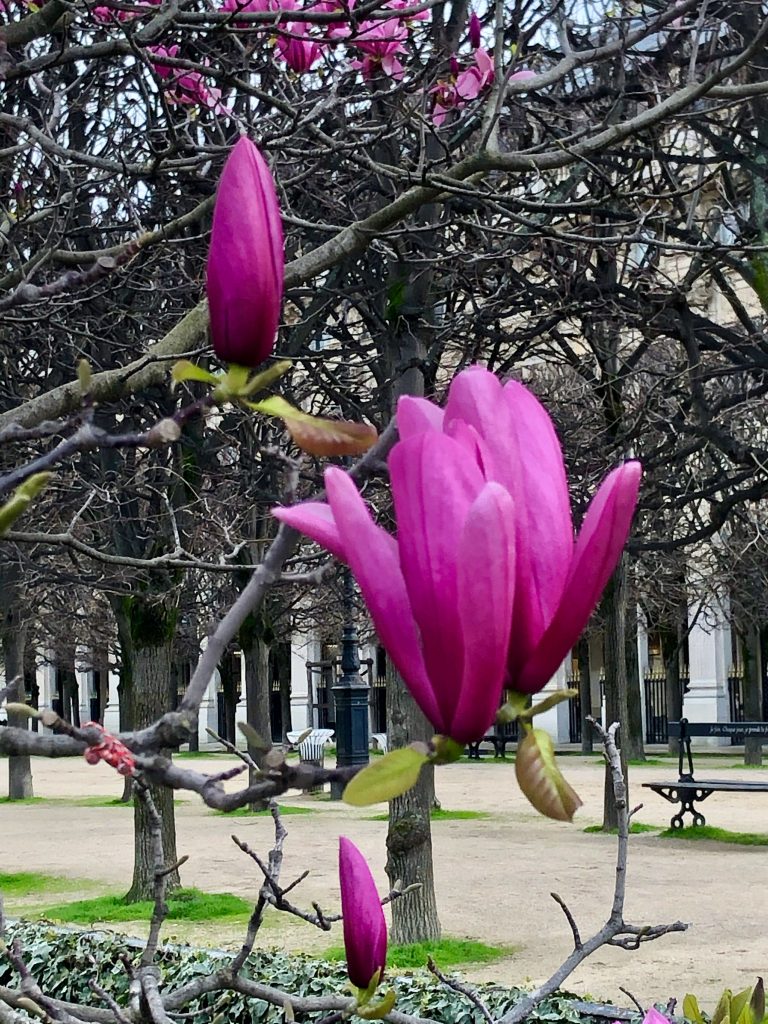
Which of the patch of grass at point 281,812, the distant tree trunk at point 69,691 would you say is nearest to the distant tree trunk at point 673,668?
the patch of grass at point 281,812

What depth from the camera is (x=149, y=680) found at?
544 inches

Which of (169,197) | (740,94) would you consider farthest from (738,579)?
(740,94)

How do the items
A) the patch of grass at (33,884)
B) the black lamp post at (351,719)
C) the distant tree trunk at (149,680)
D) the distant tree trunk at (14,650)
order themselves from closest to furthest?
the distant tree trunk at (149,680) < the patch of grass at (33,884) < the distant tree trunk at (14,650) < the black lamp post at (351,719)

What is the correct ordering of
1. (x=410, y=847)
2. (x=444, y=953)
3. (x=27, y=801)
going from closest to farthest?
(x=444, y=953) < (x=410, y=847) < (x=27, y=801)

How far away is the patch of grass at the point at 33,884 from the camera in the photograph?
14.8 meters

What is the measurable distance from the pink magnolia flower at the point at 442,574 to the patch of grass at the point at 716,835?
17846mm

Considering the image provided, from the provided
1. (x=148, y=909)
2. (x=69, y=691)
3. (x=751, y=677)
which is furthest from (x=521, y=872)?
(x=69, y=691)

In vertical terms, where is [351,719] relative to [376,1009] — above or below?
below

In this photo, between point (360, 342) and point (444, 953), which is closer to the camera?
point (444, 953)

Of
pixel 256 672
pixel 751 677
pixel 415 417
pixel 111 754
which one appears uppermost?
pixel 415 417

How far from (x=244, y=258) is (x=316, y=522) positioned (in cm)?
20

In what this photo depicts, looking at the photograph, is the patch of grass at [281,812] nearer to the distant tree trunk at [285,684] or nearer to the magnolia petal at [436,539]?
the magnolia petal at [436,539]

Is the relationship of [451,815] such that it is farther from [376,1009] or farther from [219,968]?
[376,1009]

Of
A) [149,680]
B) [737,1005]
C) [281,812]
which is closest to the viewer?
[737,1005]
